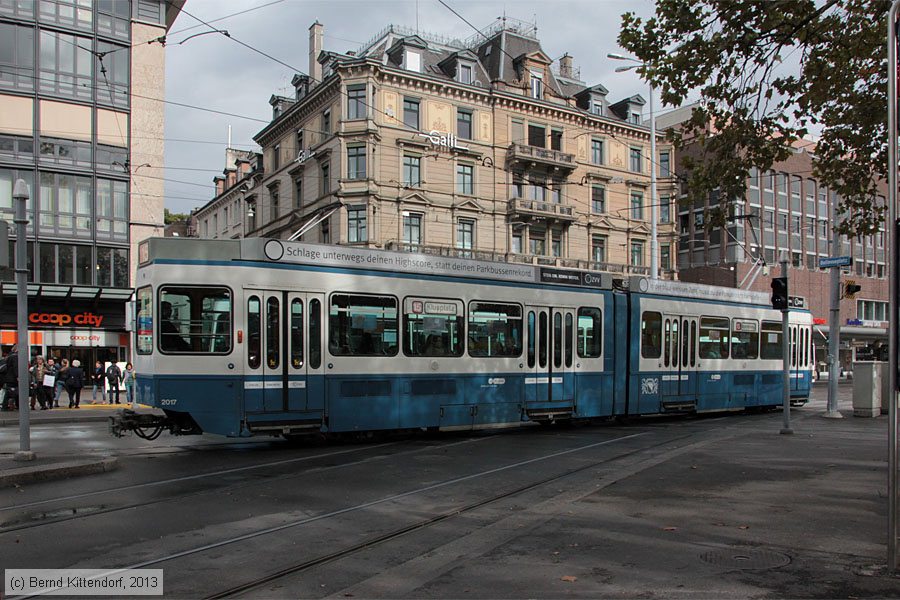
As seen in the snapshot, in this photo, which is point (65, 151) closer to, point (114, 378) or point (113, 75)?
point (113, 75)

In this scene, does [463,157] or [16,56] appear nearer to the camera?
[16,56]

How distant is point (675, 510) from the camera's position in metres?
8.22

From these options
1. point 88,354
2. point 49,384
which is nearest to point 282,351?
point 49,384

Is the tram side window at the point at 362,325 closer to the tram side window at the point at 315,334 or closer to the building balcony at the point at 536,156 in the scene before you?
the tram side window at the point at 315,334

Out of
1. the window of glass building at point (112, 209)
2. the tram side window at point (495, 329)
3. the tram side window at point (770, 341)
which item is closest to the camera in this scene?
the tram side window at point (495, 329)

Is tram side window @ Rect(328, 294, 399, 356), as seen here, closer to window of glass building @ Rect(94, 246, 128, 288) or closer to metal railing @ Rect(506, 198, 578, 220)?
window of glass building @ Rect(94, 246, 128, 288)

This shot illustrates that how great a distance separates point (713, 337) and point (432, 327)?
9.79 m

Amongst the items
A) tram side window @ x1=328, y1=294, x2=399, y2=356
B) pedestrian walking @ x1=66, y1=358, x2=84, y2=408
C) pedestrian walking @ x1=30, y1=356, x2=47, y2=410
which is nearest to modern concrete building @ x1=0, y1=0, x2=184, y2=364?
Result: pedestrian walking @ x1=66, y1=358, x2=84, y2=408

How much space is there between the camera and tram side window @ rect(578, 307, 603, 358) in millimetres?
17703

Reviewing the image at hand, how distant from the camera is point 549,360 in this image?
1702cm

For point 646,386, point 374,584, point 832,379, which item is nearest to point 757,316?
point 832,379

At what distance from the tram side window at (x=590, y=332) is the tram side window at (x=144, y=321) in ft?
31.1

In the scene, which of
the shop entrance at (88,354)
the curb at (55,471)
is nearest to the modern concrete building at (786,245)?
the shop entrance at (88,354)

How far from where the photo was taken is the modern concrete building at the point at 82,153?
105 feet
